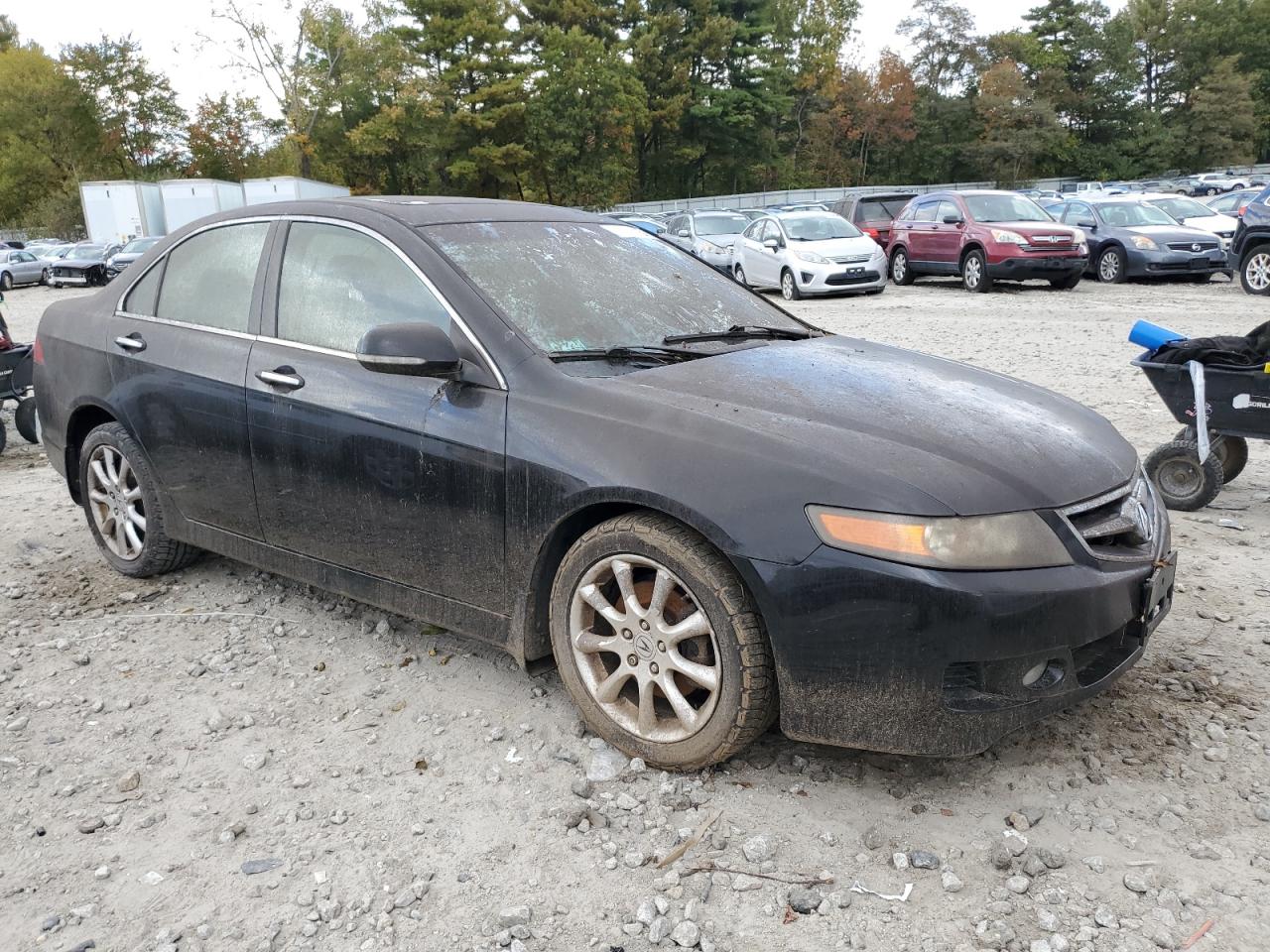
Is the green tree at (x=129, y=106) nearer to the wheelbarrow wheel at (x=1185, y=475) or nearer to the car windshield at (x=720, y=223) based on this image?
the car windshield at (x=720, y=223)

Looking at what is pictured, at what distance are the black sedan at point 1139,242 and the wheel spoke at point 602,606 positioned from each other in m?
17.2

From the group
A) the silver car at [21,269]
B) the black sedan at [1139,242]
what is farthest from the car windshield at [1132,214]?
the silver car at [21,269]

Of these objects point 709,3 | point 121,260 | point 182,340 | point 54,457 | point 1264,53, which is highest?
point 709,3

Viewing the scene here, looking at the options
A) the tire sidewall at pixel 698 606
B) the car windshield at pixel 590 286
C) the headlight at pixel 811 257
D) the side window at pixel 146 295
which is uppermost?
the headlight at pixel 811 257

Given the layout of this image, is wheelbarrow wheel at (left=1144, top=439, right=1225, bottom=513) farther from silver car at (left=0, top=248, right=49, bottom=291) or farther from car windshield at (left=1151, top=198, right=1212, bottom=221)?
silver car at (left=0, top=248, right=49, bottom=291)

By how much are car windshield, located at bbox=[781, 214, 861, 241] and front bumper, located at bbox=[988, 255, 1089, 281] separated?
275cm

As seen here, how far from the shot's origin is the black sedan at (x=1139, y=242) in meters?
17.6

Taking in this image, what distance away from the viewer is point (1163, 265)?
17.8 m

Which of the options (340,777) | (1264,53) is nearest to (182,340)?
(340,777)

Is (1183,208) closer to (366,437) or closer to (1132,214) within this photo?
(1132,214)

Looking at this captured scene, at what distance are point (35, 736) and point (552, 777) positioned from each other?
1717 mm

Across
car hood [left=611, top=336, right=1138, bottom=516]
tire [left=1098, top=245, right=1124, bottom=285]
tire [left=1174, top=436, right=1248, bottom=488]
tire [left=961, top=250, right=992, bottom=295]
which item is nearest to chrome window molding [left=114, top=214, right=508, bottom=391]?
car hood [left=611, top=336, right=1138, bottom=516]

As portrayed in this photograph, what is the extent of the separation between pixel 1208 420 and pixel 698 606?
12.5 ft

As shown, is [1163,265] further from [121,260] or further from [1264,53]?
[1264,53]
